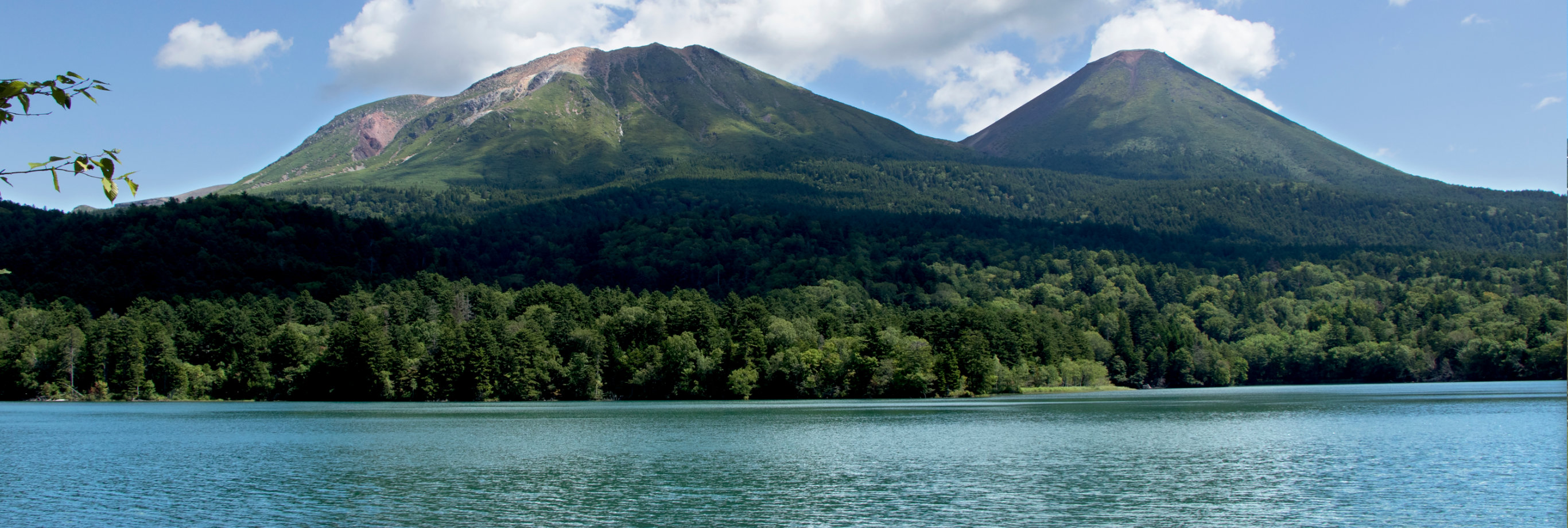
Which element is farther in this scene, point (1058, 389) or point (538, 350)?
point (1058, 389)

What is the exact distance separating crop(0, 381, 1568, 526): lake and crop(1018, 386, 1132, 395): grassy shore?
55094mm

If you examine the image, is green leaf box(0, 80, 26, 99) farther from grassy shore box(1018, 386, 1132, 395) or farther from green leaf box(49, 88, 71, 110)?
grassy shore box(1018, 386, 1132, 395)

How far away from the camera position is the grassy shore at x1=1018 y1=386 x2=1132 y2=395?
150 metres

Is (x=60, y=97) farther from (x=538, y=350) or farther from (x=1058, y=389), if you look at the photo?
(x=1058, y=389)

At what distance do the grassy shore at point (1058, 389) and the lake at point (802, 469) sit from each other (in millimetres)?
55094

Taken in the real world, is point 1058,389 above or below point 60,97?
below

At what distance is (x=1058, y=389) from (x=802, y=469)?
4335 inches

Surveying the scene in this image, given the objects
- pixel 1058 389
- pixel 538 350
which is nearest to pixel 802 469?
pixel 538 350

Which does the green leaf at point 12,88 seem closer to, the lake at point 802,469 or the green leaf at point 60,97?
the green leaf at point 60,97

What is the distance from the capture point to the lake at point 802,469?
38.6 metres

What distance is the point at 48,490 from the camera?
45.3m

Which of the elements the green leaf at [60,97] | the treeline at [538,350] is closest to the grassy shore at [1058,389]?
the treeline at [538,350]

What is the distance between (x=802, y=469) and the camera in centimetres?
5278

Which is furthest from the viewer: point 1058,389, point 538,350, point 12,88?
point 1058,389
